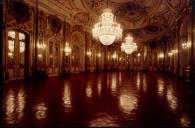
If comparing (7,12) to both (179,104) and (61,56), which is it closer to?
(61,56)

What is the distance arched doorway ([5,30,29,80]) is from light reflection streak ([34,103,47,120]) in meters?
5.66

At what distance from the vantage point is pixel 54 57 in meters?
14.3

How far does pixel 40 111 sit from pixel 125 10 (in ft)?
55.6

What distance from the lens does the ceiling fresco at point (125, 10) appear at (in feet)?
44.6

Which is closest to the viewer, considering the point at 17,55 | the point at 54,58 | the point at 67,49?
the point at 17,55

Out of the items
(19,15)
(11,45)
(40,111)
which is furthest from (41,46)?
(40,111)

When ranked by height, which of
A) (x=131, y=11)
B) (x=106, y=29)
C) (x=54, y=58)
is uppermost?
(x=131, y=11)

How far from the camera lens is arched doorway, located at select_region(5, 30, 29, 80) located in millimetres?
9719

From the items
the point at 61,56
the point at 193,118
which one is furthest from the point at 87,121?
the point at 61,56

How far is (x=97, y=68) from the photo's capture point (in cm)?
2350

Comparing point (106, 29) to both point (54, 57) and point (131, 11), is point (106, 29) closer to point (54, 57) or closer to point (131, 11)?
point (54, 57)

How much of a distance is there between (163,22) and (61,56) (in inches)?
Result: 443

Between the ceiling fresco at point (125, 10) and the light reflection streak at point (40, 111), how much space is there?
8.55 m

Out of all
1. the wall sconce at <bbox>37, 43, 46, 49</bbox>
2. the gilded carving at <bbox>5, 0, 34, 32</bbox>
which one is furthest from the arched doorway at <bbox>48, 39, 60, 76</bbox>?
the gilded carving at <bbox>5, 0, 34, 32</bbox>
